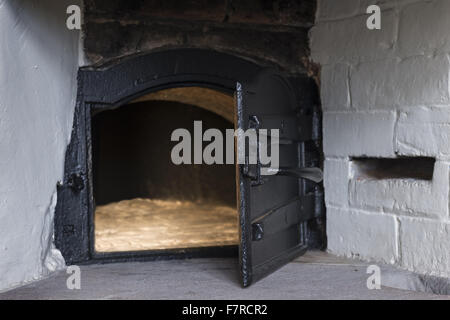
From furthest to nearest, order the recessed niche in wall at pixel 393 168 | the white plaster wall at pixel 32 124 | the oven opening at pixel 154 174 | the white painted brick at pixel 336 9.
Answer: the oven opening at pixel 154 174, the white painted brick at pixel 336 9, the recessed niche in wall at pixel 393 168, the white plaster wall at pixel 32 124

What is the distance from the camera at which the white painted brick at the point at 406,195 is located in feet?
6.95

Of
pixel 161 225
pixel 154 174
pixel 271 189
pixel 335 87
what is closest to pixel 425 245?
pixel 271 189

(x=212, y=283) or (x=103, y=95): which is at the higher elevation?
(x=103, y=95)

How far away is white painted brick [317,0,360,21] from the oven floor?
121 cm

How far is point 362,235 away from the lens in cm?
248

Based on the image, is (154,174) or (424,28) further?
(154,174)

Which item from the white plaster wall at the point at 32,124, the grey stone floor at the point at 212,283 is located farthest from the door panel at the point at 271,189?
the white plaster wall at the point at 32,124

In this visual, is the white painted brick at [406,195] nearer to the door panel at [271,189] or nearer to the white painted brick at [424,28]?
the door panel at [271,189]

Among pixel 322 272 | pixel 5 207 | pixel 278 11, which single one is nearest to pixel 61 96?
pixel 5 207

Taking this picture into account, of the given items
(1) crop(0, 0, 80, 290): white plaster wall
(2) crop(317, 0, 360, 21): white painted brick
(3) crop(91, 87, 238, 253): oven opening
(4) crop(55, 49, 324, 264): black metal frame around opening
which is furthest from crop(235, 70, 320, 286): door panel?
(3) crop(91, 87, 238, 253): oven opening

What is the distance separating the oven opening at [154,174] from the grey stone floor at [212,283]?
1.16 meters

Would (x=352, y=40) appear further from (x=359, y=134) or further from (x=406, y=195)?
(x=406, y=195)

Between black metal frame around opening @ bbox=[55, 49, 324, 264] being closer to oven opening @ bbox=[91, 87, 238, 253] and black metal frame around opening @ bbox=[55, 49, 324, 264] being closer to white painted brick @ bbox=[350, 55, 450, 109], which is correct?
white painted brick @ bbox=[350, 55, 450, 109]

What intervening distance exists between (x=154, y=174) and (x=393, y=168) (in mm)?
2355
